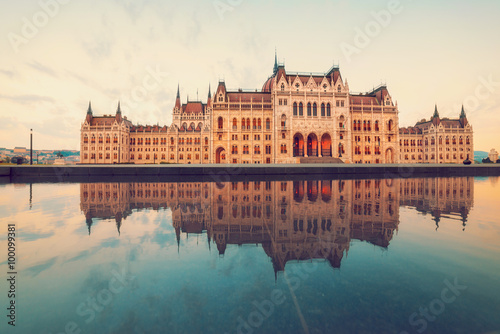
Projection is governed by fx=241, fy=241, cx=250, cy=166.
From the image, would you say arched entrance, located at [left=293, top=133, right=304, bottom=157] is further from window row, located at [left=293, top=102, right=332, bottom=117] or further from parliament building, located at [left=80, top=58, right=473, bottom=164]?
window row, located at [left=293, top=102, right=332, bottom=117]

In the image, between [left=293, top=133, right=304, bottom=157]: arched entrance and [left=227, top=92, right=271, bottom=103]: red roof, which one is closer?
[left=227, top=92, right=271, bottom=103]: red roof

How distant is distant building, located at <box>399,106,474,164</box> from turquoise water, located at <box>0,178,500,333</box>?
9615 centimetres

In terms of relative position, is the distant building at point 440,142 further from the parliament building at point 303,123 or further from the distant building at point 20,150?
the distant building at point 20,150

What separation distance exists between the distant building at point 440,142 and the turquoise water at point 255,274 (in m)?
96.2

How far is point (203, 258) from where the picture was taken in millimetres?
4367

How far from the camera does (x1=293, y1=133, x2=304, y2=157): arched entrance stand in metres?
60.6

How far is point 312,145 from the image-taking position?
6097cm

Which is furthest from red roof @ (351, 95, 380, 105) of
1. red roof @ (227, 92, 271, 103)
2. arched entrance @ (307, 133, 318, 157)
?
red roof @ (227, 92, 271, 103)

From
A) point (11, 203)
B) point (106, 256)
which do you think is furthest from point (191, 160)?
point (106, 256)

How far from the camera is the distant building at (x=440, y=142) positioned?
86250 millimetres

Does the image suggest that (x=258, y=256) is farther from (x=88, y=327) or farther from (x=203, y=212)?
(x=203, y=212)

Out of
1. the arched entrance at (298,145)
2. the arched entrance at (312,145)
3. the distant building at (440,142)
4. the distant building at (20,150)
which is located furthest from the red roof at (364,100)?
the distant building at (20,150)

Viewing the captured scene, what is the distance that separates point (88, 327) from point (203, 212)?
18.1ft

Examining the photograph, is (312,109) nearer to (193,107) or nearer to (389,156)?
(389,156)
